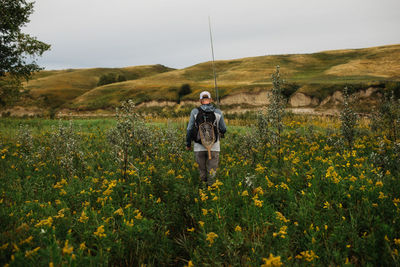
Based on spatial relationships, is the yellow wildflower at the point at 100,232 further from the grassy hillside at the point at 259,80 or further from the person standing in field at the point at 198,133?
the grassy hillside at the point at 259,80

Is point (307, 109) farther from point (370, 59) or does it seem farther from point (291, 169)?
point (370, 59)

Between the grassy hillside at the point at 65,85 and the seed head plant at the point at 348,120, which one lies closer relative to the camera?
the seed head plant at the point at 348,120

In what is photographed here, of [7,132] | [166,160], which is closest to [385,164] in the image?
[166,160]

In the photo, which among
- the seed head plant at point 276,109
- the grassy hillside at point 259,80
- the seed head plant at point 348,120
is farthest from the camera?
the grassy hillside at point 259,80

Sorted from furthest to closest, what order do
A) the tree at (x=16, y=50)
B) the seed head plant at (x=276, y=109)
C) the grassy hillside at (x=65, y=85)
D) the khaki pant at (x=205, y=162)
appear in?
the grassy hillside at (x=65, y=85) → the tree at (x=16, y=50) → the seed head plant at (x=276, y=109) → the khaki pant at (x=205, y=162)

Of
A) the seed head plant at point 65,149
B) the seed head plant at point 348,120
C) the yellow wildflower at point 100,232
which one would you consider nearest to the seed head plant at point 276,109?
the seed head plant at point 348,120

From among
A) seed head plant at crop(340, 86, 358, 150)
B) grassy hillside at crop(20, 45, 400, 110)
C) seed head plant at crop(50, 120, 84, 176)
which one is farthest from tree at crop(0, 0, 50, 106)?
grassy hillside at crop(20, 45, 400, 110)

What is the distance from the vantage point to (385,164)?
20.7 ft

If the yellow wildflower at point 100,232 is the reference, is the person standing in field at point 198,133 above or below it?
above

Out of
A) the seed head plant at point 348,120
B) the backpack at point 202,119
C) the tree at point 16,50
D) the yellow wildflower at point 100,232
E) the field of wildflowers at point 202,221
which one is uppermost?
the tree at point 16,50

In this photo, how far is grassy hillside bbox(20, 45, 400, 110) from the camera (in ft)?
148

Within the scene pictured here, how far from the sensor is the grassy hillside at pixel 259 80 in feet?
148

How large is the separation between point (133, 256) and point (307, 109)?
123ft

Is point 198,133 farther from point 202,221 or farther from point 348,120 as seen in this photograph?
point 348,120
